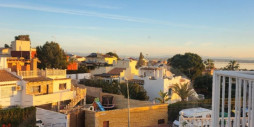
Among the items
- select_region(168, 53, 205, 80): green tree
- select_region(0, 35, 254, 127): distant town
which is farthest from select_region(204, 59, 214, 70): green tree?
select_region(0, 35, 254, 127): distant town

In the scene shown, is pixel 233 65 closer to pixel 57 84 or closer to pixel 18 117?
→ pixel 57 84

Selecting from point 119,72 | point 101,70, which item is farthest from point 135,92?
point 101,70

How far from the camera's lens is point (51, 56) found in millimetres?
41656

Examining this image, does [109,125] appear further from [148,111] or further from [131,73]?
[131,73]

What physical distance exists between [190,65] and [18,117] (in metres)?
44.2

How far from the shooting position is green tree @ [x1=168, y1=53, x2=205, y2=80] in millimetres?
55794

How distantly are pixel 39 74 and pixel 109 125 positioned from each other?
34.3 ft

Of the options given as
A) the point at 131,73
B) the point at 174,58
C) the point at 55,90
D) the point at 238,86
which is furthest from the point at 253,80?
the point at 174,58

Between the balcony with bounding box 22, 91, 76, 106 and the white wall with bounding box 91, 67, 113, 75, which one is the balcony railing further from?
the white wall with bounding box 91, 67, 113, 75

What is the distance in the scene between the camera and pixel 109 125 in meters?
18.0

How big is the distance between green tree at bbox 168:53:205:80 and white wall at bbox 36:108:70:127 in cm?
4056

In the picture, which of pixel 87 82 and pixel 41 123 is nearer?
pixel 41 123

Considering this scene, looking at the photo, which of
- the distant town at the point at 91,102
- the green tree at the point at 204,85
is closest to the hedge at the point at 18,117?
the distant town at the point at 91,102

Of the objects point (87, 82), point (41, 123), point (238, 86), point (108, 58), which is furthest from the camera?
point (108, 58)
